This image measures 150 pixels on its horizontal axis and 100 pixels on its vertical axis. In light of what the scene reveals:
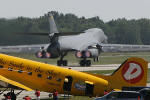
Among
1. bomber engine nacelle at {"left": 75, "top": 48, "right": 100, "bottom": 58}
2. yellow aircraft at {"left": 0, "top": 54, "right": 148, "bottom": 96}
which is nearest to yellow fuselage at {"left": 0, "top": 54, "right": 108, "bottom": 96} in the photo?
yellow aircraft at {"left": 0, "top": 54, "right": 148, "bottom": 96}

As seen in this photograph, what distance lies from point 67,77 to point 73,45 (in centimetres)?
4794

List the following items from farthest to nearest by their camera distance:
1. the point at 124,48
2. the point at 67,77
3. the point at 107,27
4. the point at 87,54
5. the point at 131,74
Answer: the point at 107,27, the point at 124,48, the point at 87,54, the point at 67,77, the point at 131,74

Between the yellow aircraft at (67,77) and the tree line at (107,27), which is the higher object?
the tree line at (107,27)

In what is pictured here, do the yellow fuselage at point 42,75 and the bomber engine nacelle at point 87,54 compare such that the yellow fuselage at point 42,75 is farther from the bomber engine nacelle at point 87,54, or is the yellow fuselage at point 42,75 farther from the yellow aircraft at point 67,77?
the bomber engine nacelle at point 87,54

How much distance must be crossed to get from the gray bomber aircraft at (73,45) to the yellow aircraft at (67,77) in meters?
40.0

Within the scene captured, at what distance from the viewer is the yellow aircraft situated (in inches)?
1225

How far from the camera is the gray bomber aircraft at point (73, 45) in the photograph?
76812mm

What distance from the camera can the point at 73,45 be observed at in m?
80.9

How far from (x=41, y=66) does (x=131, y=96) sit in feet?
30.8

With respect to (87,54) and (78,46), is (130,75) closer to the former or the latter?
(87,54)

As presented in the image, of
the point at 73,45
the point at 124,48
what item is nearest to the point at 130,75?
the point at 73,45

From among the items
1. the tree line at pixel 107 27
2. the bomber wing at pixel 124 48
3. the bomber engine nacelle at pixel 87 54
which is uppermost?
the tree line at pixel 107 27

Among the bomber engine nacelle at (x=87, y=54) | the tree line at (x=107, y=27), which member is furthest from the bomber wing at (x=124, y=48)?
the tree line at (x=107, y=27)

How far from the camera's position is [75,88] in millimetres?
32531
